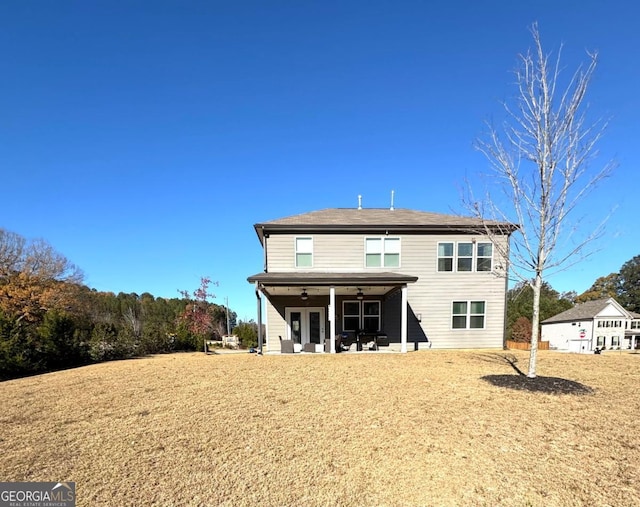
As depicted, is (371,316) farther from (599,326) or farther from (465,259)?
(599,326)

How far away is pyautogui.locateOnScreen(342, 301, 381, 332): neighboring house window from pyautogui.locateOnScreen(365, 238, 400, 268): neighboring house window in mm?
1906

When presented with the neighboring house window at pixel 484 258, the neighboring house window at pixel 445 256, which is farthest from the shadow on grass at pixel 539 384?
the neighboring house window at pixel 484 258

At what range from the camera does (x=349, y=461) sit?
3.85 meters

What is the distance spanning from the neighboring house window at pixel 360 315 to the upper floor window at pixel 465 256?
3700 millimetres

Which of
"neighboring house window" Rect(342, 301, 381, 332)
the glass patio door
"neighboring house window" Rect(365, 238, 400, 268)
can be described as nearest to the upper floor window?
"neighboring house window" Rect(365, 238, 400, 268)

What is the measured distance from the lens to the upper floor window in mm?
15312

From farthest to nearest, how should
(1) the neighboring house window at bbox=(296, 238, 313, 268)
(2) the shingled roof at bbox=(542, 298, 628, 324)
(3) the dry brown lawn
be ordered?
1. (2) the shingled roof at bbox=(542, 298, 628, 324)
2. (1) the neighboring house window at bbox=(296, 238, 313, 268)
3. (3) the dry brown lawn

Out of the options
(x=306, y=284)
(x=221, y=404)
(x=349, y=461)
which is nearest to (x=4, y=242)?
(x=306, y=284)

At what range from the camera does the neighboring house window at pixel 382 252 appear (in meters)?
15.3

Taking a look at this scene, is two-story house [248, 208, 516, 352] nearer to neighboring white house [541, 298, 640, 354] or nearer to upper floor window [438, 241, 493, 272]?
upper floor window [438, 241, 493, 272]

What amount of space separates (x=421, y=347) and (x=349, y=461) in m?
12.0

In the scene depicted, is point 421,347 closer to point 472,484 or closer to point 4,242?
point 472,484

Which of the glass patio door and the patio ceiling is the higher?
the patio ceiling

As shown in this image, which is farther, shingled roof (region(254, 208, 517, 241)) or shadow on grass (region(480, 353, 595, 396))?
shingled roof (region(254, 208, 517, 241))
